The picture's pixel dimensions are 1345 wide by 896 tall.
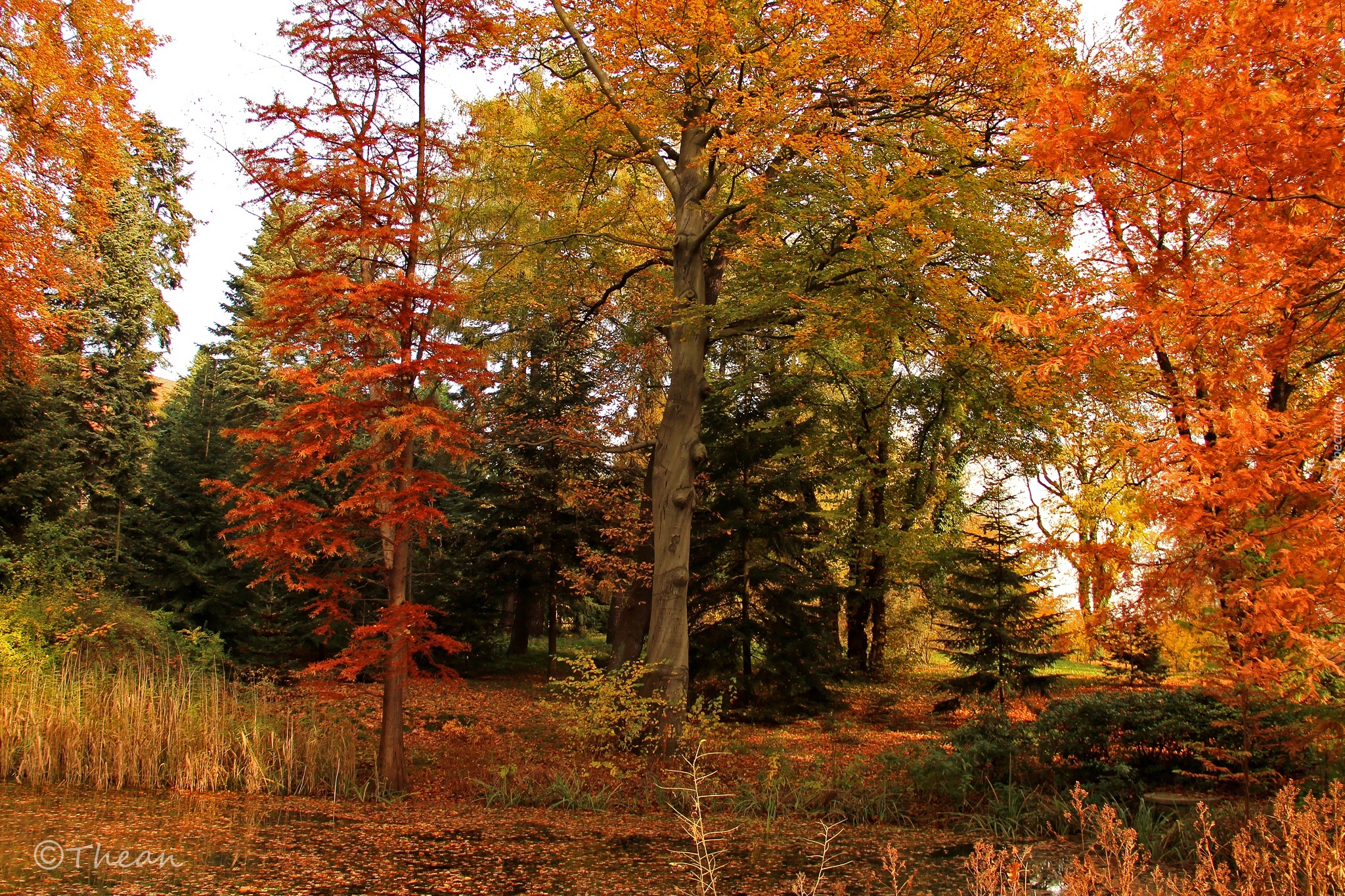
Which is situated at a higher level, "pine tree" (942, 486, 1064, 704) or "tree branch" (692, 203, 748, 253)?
"tree branch" (692, 203, 748, 253)

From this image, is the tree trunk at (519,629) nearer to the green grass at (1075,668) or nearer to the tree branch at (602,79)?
the tree branch at (602,79)

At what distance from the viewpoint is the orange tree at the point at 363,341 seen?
6727 millimetres

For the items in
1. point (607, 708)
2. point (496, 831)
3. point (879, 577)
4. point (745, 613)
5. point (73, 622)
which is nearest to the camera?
point (496, 831)

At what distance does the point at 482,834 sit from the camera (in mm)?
5934

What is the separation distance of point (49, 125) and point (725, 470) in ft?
36.8

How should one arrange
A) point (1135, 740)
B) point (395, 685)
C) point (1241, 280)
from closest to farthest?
point (1241, 280) → point (395, 685) → point (1135, 740)

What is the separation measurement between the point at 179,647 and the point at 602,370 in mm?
8968

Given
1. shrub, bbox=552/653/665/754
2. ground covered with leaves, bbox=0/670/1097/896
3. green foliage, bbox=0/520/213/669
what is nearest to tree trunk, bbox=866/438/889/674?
ground covered with leaves, bbox=0/670/1097/896

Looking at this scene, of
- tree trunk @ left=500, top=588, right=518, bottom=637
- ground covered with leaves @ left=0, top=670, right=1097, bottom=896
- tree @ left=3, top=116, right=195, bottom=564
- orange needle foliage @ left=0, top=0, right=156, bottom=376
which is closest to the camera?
ground covered with leaves @ left=0, top=670, right=1097, bottom=896

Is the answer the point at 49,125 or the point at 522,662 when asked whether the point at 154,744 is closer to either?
the point at 49,125

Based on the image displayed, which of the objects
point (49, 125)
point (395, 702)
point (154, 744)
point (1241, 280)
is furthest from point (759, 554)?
point (49, 125)

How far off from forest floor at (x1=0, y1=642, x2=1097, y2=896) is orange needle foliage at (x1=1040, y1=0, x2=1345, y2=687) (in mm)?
2417

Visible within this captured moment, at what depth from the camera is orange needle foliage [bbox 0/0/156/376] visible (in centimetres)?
1112

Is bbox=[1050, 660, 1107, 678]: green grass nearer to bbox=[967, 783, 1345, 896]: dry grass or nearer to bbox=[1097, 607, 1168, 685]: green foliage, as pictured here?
bbox=[1097, 607, 1168, 685]: green foliage
